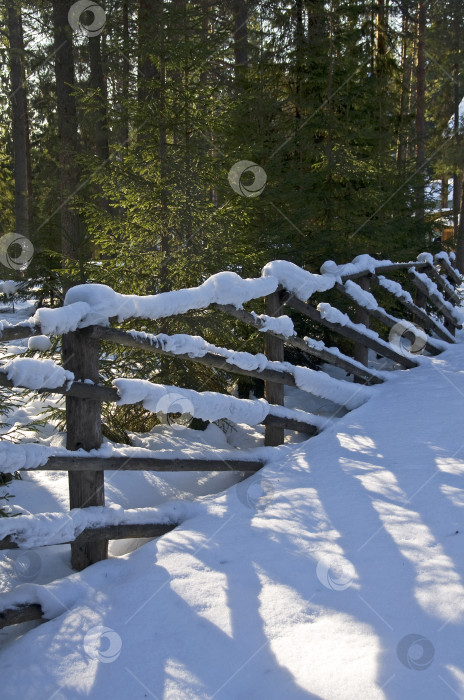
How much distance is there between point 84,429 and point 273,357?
7.38ft

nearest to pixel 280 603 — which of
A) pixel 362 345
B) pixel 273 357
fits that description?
pixel 273 357

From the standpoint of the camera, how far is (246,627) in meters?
2.60

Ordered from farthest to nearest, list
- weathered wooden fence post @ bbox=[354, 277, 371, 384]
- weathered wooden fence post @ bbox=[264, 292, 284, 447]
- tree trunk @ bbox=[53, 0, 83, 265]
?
tree trunk @ bbox=[53, 0, 83, 265] → weathered wooden fence post @ bbox=[354, 277, 371, 384] → weathered wooden fence post @ bbox=[264, 292, 284, 447]

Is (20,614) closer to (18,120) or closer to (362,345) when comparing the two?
(362,345)

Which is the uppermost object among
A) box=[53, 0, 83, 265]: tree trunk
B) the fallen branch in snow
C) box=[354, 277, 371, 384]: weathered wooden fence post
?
box=[53, 0, 83, 265]: tree trunk

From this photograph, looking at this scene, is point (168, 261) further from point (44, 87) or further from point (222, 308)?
point (44, 87)

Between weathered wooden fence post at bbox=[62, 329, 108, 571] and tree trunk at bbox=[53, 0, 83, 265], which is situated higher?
tree trunk at bbox=[53, 0, 83, 265]

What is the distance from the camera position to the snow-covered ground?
229cm

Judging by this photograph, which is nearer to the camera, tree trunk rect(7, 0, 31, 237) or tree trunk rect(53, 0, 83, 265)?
tree trunk rect(53, 0, 83, 265)

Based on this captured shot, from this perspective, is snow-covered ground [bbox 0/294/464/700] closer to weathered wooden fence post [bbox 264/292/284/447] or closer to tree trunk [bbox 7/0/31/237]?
weathered wooden fence post [bbox 264/292/284/447]

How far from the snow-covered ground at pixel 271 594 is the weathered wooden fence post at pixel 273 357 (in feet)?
2.06

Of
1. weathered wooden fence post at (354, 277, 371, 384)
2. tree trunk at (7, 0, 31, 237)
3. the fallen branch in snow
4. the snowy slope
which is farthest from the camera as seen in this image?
tree trunk at (7, 0, 31, 237)

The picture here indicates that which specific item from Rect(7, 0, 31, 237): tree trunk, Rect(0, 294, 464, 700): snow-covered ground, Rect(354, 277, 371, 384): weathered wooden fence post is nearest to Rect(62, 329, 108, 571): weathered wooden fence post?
Rect(0, 294, 464, 700): snow-covered ground

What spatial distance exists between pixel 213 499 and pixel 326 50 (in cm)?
813
